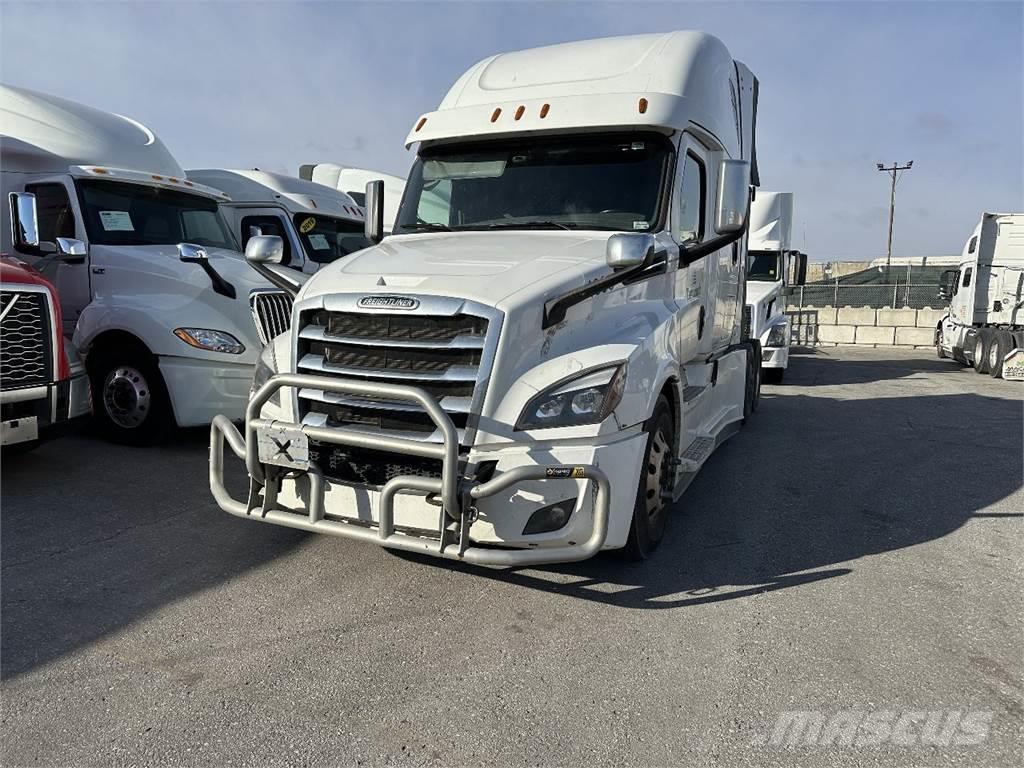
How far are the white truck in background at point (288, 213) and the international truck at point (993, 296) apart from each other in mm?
12883

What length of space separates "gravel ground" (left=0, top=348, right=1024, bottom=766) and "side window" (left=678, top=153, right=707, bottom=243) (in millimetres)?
1979

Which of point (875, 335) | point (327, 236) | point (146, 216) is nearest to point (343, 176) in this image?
point (327, 236)

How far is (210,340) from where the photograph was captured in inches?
253

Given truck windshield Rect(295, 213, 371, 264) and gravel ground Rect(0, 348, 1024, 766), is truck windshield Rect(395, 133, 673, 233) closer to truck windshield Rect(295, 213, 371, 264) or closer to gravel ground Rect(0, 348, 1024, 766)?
gravel ground Rect(0, 348, 1024, 766)

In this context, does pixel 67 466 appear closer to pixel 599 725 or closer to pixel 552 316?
pixel 552 316

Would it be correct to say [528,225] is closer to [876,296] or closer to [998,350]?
[998,350]

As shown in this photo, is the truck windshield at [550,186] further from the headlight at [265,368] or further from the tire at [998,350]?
the tire at [998,350]

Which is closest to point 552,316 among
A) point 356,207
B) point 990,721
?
point 990,721

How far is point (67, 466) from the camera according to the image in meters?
6.02

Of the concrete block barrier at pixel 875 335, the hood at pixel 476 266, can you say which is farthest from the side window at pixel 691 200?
the concrete block barrier at pixel 875 335

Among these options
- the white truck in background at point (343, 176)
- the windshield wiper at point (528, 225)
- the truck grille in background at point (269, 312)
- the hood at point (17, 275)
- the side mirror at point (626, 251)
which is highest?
→ the white truck in background at point (343, 176)

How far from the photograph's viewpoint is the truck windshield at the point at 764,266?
13812mm

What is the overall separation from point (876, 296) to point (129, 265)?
26.2 m

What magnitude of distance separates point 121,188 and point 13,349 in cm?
291
